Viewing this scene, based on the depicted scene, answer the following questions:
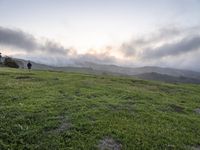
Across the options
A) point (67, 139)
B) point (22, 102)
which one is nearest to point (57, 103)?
point (22, 102)

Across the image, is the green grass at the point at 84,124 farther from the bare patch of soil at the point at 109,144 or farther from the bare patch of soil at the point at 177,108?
the bare patch of soil at the point at 177,108

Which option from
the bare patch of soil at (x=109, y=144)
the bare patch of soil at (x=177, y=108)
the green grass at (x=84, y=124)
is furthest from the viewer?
the bare patch of soil at (x=177, y=108)

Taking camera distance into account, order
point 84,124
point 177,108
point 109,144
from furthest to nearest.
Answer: point 177,108 → point 84,124 → point 109,144

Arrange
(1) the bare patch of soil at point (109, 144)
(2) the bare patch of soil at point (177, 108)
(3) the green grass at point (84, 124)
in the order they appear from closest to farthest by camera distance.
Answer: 1. (1) the bare patch of soil at point (109, 144)
2. (3) the green grass at point (84, 124)
3. (2) the bare patch of soil at point (177, 108)

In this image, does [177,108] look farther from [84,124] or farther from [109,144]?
[109,144]

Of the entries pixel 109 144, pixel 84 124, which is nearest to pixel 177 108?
pixel 84 124

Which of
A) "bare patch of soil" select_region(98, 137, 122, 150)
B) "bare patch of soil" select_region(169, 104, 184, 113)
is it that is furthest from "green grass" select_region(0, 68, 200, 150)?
"bare patch of soil" select_region(169, 104, 184, 113)

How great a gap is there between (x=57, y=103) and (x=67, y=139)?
1069cm

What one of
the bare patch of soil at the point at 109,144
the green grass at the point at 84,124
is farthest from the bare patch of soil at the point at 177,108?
the bare patch of soil at the point at 109,144

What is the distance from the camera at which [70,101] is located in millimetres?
31688

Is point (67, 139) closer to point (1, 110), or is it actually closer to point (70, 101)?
point (1, 110)

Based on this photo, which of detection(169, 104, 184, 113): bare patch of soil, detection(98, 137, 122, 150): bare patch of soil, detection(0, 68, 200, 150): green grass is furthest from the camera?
detection(169, 104, 184, 113): bare patch of soil

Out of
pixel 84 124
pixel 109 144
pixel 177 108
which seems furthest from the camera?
pixel 177 108

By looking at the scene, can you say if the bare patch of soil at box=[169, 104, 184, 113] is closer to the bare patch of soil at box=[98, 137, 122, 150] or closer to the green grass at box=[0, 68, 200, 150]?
the green grass at box=[0, 68, 200, 150]
